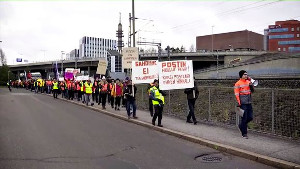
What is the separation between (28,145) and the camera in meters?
8.18

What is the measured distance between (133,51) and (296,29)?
97.0 metres

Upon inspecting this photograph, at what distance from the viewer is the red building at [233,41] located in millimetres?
114938

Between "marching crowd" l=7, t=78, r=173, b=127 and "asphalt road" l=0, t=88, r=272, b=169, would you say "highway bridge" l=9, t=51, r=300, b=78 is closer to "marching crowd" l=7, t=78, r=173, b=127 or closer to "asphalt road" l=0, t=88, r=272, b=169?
"marching crowd" l=7, t=78, r=173, b=127

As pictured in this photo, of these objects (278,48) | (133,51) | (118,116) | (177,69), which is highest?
(278,48)

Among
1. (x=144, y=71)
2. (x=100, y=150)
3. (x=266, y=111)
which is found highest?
(x=144, y=71)

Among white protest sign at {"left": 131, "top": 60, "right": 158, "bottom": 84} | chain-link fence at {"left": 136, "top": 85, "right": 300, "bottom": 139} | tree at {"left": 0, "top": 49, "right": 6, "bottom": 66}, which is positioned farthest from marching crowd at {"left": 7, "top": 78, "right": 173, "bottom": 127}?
tree at {"left": 0, "top": 49, "right": 6, "bottom": 66}

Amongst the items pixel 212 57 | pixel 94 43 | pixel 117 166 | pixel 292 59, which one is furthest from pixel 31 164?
pixel 94 43

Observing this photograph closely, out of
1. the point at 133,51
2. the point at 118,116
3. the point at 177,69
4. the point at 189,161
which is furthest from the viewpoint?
the point at 133,51

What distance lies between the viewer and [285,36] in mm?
102938

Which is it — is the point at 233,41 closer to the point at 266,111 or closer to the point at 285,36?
the point at 285,36

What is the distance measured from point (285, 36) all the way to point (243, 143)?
106 m

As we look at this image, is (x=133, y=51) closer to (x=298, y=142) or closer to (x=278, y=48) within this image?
(x=298, y=142)

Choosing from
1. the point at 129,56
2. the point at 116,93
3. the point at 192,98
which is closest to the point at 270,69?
the point at 129,56

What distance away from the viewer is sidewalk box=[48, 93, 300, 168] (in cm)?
664
